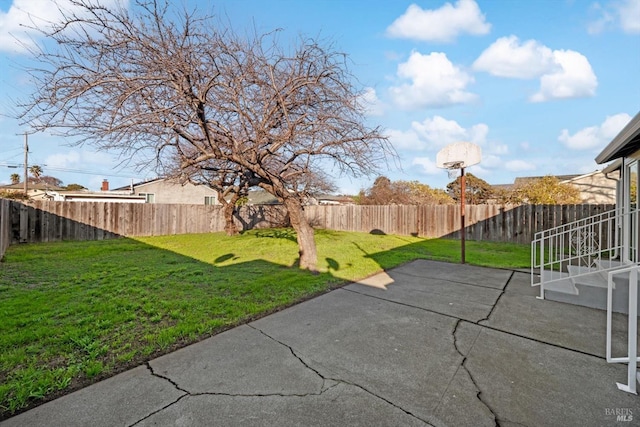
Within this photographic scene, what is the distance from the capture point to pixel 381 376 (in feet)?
7.62

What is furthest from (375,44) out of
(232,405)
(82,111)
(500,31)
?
(232,405)

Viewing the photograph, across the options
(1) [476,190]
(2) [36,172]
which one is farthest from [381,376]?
(2) [36,172]

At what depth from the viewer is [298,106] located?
5590mm

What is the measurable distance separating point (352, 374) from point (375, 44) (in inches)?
280

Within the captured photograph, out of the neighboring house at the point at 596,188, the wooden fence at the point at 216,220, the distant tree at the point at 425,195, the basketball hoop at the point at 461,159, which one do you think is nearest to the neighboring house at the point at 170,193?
the wooden fence at the point at 216,220

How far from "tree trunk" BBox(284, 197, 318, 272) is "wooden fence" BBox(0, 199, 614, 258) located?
7672mm

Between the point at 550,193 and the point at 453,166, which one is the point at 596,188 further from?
the point at 453,166

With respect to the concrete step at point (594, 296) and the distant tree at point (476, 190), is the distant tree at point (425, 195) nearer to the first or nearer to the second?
the distant tree at point (476, 190)

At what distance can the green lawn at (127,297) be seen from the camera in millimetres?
2453

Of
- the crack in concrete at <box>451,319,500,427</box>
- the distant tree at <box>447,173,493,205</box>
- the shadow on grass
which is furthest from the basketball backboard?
the distant tree at <box>447,173,493,205</box>

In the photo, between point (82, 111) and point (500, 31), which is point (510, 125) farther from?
point (82, 111)

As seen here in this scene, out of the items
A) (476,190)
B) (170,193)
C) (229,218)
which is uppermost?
(476,190)

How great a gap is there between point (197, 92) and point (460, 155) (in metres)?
6.34

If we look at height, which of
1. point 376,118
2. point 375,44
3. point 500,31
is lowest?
point 376,118
